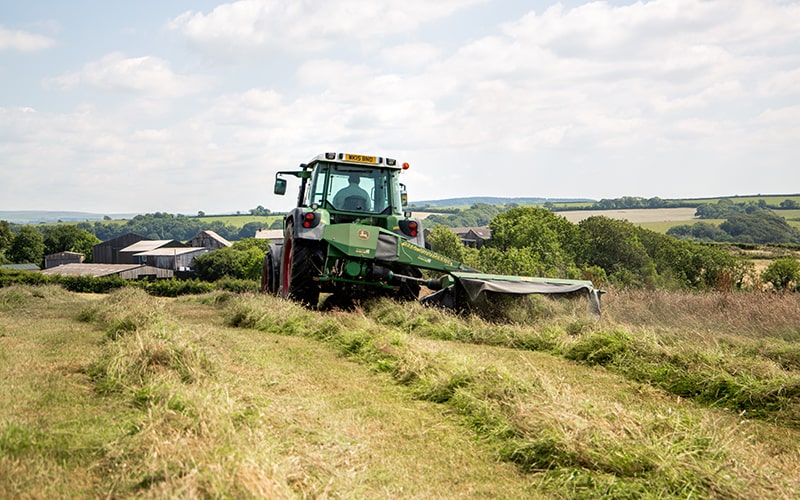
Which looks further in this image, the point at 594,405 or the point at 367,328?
the point at 367,328

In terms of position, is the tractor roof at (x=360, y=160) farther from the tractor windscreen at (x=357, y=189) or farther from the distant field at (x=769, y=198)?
the distant field at (x=769, y=198)

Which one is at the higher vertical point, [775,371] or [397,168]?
[397,168]

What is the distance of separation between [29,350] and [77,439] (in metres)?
3.72

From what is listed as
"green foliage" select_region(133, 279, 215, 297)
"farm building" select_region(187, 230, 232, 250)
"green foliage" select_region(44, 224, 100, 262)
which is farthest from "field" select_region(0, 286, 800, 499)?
"farm building" select_region(187, 230, 232, 250)

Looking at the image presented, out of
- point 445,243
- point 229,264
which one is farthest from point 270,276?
point 229,264

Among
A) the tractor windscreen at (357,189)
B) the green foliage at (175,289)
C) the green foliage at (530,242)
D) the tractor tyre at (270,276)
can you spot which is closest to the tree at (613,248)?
the green foliage at (530,242)

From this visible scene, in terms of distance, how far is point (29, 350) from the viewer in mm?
6840

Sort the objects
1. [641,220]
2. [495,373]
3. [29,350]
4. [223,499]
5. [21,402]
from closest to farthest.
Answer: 1. [223,499]
2. [21,402]
3. [495,373]
4. [29,350]
5. [641,220]

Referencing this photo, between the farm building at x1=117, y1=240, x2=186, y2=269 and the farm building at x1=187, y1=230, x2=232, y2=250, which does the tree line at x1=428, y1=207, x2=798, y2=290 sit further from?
the farm building at x1=187, y1=230, x2=232, y2=250

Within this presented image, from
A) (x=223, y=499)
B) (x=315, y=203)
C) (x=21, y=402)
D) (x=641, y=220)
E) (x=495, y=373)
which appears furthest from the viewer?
(x=641, y=220)

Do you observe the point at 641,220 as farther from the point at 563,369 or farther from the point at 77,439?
the point at 77,439

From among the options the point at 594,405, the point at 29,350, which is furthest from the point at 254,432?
the point at 29,350

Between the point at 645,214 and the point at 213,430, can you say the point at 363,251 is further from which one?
the point at 645,214

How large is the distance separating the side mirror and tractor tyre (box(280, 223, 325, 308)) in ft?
6.67
